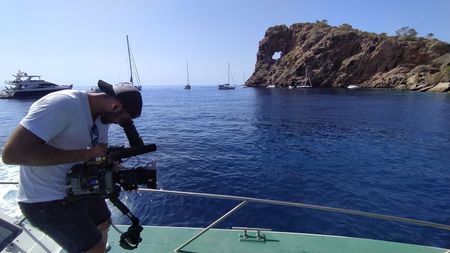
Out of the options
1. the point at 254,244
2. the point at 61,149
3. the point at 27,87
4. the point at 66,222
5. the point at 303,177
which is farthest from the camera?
the point at 27,87

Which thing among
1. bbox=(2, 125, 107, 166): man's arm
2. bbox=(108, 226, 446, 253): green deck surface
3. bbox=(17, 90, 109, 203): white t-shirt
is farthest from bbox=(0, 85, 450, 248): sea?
bbox=(108, 226, 446, 253): green deck surface

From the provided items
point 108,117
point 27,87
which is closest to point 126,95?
point 108,117

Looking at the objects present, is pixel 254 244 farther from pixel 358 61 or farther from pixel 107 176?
pixel 358 61

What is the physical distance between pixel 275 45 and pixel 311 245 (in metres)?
174

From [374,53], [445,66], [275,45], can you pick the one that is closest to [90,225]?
[445,66]

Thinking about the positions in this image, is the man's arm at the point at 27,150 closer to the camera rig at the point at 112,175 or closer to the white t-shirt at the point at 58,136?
the white t-shirt at the point at 58,136

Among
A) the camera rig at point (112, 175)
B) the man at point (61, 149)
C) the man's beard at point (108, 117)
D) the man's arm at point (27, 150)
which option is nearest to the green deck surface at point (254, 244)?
the camera rig at point (112, 175)

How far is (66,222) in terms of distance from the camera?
2.58 metres

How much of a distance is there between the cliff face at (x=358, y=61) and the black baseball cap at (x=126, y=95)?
101 meters

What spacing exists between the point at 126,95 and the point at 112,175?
66cm

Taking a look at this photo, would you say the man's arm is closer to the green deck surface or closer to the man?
the man

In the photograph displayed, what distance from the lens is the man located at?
89.0 inches

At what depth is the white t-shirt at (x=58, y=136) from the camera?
2324mm

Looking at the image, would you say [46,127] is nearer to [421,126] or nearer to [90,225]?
[90,225]
